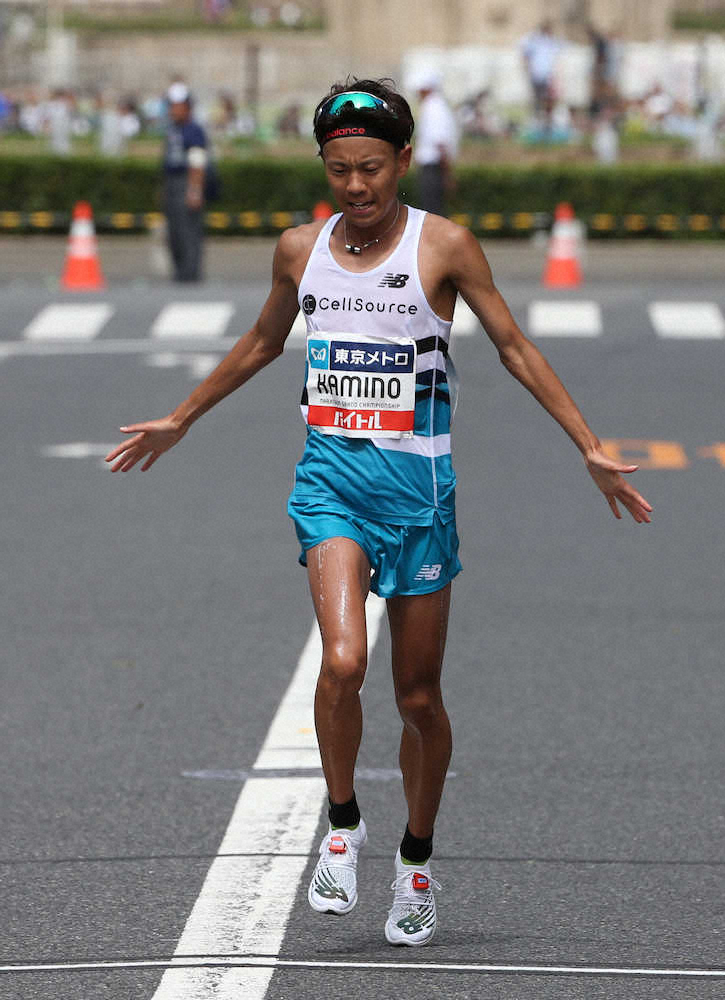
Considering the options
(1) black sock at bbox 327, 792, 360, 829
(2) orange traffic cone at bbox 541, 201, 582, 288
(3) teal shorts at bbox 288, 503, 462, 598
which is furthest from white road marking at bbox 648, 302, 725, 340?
(1) black sock at bbox 327, 792, 360, 829

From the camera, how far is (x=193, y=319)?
65.1ft

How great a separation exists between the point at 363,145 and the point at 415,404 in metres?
0.64

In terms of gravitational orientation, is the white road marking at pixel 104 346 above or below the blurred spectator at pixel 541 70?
above

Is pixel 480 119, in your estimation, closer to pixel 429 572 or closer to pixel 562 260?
pixel 562 260

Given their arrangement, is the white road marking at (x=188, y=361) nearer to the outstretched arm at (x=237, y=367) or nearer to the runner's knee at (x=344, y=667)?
the outstretched arm at (x=237, y=367)

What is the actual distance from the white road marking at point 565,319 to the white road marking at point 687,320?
53cm

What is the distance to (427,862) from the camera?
5410 millimetres

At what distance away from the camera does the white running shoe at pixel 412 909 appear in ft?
17.3

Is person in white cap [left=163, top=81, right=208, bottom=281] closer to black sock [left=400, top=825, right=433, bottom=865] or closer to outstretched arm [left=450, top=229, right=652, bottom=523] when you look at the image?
outstretched arm [left=450, top=229, right=652, bottom=523]

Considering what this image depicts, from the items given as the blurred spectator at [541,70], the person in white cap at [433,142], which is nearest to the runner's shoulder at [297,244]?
the person in white cap at [433,142]

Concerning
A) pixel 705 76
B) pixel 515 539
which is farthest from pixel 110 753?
pixel 705 76

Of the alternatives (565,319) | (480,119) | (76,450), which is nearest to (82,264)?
(565,319)

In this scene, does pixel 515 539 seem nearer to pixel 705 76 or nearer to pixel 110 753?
pixel 110 753

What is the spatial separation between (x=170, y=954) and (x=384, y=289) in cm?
165
